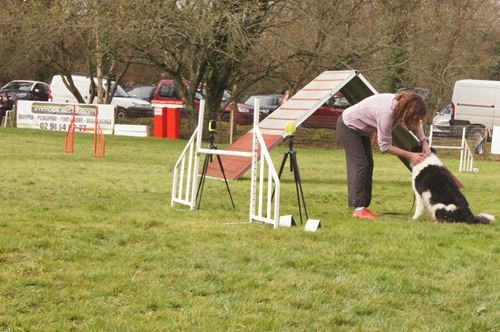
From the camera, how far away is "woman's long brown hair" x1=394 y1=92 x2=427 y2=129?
7965 mm

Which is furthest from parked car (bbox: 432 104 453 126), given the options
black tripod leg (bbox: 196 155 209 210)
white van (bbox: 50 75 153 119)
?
black tripod leg (bbox: 196 155 209 210)

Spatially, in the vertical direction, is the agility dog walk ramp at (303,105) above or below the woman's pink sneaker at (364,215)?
above

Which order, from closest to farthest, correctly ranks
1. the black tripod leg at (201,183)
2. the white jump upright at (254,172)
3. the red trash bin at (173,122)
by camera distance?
the white jump upright at (254,172)
the black tripod leg at (201,183)
the red trash bin at (173,122)

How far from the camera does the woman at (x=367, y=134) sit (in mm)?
8133

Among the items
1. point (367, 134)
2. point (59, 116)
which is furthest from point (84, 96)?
point (367, 134)

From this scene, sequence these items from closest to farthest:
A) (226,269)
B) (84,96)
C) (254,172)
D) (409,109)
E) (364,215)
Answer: (226,269) → (409,109) → (254,172) → (364,215) → (84,96)

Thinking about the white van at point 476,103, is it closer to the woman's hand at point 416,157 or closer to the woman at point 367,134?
the woman at point 367,134

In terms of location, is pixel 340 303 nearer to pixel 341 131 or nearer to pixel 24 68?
pixel 341 131

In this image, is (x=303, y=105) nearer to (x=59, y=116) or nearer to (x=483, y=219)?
(x=483, y=219)

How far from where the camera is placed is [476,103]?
27.8m

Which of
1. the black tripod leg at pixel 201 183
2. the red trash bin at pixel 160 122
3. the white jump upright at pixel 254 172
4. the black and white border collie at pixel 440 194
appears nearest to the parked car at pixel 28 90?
the red trash bin at pixel 160 122

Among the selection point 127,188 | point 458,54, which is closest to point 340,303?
point 127,188

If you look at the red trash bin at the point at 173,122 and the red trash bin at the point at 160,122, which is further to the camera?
the red trash bin at the point at 160,122

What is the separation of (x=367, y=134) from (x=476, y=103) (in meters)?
20.3
